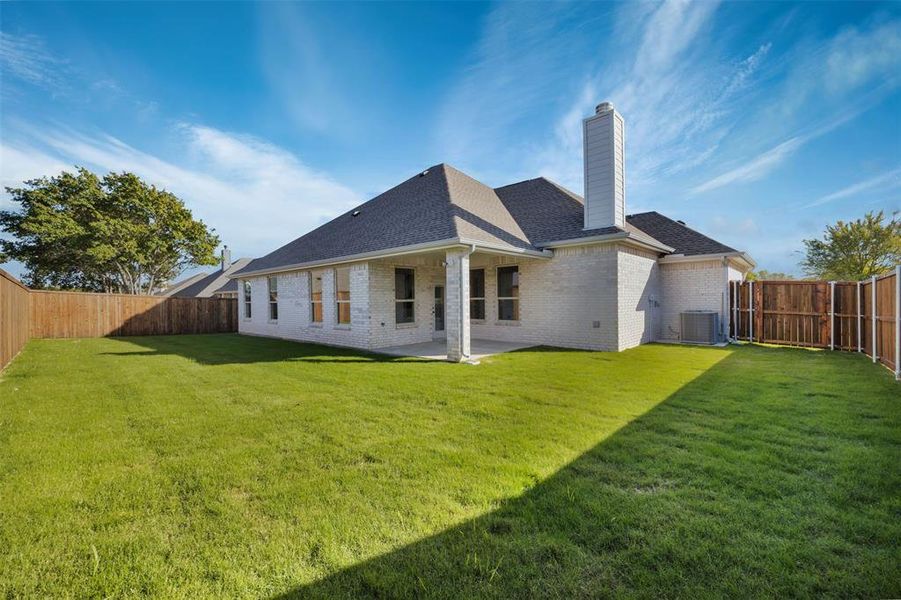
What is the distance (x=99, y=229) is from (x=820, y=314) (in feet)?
109

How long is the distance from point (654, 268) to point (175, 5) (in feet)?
48.0

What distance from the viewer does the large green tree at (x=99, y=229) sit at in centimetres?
2128

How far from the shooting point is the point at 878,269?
2383cm

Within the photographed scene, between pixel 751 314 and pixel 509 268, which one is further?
pixel 509 268

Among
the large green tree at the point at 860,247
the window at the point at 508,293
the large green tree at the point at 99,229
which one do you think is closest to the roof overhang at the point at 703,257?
the window at the point at 508,293

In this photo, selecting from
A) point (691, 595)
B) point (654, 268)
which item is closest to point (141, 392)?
point (691, 595)

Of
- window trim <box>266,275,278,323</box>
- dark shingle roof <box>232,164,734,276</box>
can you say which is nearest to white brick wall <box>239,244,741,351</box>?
dark shingle roof <box>232,164,734,276</box>

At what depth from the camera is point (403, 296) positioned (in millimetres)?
12391

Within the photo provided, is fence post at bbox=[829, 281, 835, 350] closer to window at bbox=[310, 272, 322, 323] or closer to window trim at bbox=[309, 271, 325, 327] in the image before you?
window trim at bbox=[309, 271, 325, 327]

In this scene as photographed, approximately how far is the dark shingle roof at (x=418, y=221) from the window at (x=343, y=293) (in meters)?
0.63

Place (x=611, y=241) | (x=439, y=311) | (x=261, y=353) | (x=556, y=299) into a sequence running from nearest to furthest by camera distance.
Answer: (x=611, y=241) → (x=261, y=353) → (x=556, y=299) → (x=439, y=311)

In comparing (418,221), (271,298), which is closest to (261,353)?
(271,298)

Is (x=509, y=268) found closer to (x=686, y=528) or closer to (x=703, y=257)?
(x=703, y=257)

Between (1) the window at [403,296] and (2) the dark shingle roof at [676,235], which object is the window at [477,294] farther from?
A: (2) the dark shingle roof at [676,235]
